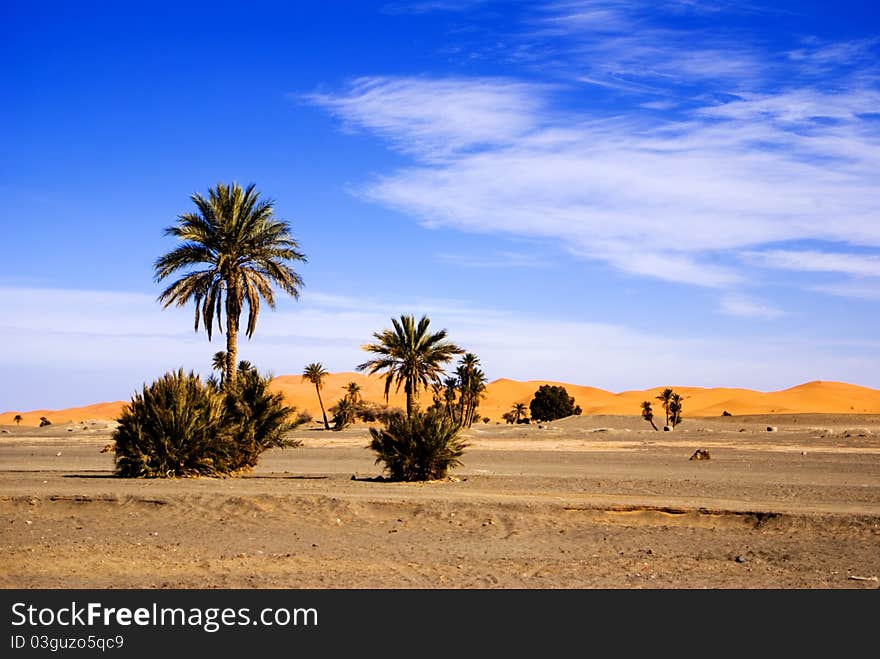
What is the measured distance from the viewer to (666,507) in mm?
17516

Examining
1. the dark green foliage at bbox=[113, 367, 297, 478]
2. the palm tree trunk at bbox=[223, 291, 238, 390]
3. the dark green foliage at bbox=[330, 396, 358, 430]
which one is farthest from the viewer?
the dark green foliage at bbox=[330, 396, 358, 430]

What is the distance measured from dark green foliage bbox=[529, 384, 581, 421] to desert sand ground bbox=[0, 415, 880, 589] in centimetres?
6417

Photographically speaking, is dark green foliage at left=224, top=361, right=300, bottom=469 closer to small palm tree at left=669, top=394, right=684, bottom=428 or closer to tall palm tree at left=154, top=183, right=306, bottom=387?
tall palm tree at left=154, top=183, right=306, bottom=387

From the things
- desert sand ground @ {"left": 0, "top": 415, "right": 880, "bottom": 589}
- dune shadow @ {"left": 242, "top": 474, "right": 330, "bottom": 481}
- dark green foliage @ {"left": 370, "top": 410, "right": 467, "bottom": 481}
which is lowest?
desert sand ground @ {"left": 0, "top": 415, "right": 880, "bottom": 589}

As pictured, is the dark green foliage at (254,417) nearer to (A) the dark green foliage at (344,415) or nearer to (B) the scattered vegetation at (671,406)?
(A) the dark green foliage at (344,415)

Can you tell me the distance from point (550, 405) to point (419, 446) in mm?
70047

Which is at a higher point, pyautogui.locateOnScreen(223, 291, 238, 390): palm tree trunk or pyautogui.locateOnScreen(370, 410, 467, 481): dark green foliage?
pyautogui.locateOnScreen(223, 291, 238, 390): palm tree trunk

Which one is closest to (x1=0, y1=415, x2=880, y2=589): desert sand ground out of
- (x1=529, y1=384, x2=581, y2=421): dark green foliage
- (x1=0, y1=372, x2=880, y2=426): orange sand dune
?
(x1=529, y1=384, x2=581, y2=421): dark green foliage

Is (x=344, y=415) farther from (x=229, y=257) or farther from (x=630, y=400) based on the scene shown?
(x=630, y=400)

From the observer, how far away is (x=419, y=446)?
24.5 metres

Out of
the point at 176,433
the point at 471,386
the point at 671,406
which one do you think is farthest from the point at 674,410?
the point at 176,433

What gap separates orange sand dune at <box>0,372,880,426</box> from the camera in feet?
438

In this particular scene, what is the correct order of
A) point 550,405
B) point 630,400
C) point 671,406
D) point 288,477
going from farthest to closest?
point 630,400 < point 550,405 < point 671,406 < point 288,477
